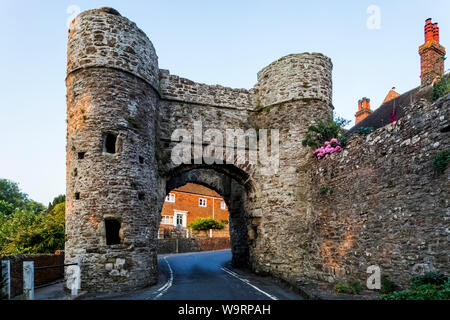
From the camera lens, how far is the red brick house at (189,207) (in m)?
42.2

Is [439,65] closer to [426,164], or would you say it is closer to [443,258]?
[426,164]

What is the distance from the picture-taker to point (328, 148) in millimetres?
14234

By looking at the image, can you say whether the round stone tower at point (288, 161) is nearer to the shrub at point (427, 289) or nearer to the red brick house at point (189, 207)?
the shrub at point (427, 289)

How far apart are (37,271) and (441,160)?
489 inches

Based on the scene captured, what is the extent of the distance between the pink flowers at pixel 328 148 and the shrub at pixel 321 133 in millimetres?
664

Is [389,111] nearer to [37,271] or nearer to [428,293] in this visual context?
[428,293]

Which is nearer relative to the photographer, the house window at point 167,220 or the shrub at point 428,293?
the shrub at point 428,293

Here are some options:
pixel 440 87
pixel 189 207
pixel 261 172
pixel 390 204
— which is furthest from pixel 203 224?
pixel 440 87

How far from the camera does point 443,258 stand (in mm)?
8367

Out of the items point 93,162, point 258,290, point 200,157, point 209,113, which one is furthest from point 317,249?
point 93,162

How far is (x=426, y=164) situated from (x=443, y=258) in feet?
7.10

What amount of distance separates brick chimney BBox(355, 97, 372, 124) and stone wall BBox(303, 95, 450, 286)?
18.0 metres

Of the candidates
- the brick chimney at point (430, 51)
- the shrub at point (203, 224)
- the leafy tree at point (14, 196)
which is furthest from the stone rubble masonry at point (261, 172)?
the leafy tree at point (14, 196)

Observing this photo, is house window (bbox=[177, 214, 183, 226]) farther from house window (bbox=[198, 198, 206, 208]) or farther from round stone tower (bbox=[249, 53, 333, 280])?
round stone tower (bbox=[249, 53, 333, 280])
